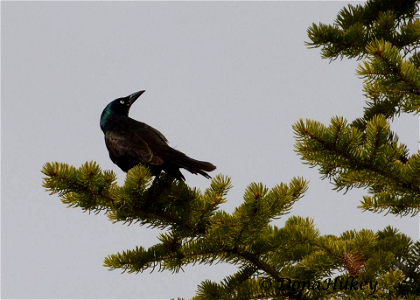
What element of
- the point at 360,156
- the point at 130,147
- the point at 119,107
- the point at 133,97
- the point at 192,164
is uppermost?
the point at 133,97

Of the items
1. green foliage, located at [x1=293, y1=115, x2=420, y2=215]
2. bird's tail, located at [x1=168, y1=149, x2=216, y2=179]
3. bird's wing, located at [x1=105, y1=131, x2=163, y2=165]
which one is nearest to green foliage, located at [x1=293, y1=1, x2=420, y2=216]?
→ green foliage, located at [x1=293, y1=115, x2=420, y2=215]

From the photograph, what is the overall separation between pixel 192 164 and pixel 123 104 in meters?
2.93

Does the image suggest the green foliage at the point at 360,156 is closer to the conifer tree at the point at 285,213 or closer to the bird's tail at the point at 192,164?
the conifer tree at the point at 285,213

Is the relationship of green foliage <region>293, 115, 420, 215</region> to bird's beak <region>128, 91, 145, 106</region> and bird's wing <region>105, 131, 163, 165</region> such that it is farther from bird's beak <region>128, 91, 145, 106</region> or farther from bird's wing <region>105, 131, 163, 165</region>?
bird's beak <region>128, 91, 145, 106</region>

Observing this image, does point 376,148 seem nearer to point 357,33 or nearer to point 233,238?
point 233,238

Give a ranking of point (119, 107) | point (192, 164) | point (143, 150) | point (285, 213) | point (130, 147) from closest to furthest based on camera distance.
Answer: point (285, 213) < point (192, 164) < point (143, 150) < point (130, 147) < point (119, 107)

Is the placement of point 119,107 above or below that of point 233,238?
above

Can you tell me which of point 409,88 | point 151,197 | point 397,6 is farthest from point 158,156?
point 397,6

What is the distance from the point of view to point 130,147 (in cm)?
517

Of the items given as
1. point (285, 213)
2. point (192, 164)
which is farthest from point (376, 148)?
point (192, 164)

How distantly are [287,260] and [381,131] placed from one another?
3.49ft

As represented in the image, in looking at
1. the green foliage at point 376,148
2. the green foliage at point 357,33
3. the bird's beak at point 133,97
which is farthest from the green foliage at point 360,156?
the bird's beak at point 133,97

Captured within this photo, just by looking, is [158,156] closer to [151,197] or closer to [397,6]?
[151,197]

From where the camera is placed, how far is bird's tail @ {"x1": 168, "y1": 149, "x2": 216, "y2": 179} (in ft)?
13.8
